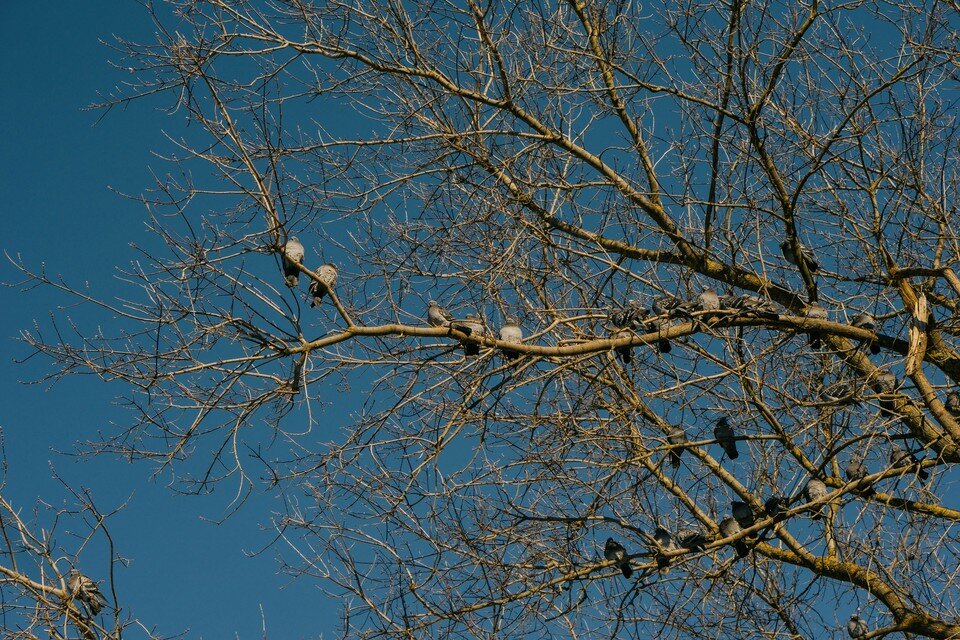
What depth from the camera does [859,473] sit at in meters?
6.32

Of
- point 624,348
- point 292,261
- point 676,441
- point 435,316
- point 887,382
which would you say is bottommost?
point 887,382

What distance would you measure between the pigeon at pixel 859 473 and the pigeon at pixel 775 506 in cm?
39

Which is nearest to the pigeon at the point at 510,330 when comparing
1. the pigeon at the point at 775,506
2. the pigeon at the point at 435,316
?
the pigeon at the point at 435,316

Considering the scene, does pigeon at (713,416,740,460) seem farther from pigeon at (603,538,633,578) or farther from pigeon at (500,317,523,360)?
pigeon at (500,317,523,360)

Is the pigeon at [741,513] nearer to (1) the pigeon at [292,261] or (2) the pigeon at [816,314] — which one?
(2) the pigeon at [816,314]

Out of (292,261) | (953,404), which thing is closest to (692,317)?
(953,404)

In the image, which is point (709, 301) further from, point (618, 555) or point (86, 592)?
point (86, 592)

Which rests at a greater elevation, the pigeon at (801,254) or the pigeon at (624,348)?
the pigeon at (801,254)

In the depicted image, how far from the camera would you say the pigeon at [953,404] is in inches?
264

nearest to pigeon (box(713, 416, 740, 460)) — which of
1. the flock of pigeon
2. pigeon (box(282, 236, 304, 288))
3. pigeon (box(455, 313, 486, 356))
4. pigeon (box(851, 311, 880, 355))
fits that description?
the flock of pigeon

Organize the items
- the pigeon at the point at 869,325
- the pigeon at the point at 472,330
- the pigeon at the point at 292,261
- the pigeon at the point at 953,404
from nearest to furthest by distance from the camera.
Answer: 1. the pigeon at the point at 292,261
2. the pigeon at the point at 472,330
3. the pigeon at the point at 869,325
4. the pigeon at the point at 953,404

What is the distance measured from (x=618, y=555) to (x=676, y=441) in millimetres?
810

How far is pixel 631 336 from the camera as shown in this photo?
600 centimetres

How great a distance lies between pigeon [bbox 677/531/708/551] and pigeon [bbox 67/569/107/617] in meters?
3.01
